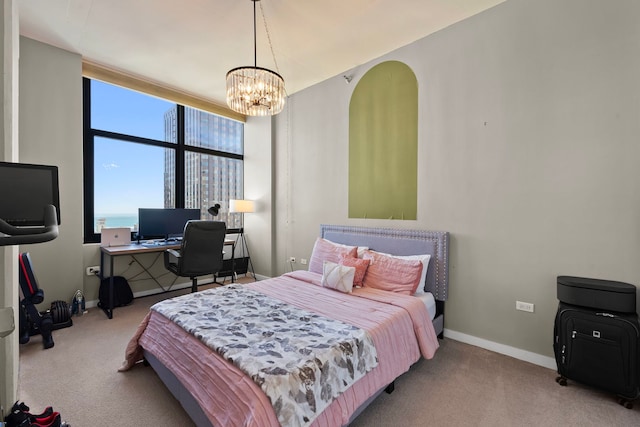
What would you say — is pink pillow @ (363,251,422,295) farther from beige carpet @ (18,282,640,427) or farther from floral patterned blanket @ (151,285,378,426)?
floral patterned blanket @ (151,285,378,426)

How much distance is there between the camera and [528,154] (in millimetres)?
2453

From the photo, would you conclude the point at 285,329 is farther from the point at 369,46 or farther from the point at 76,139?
the point at 76,139

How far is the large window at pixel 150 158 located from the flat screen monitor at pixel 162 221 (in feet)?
1.06

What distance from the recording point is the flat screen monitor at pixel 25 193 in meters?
0.85

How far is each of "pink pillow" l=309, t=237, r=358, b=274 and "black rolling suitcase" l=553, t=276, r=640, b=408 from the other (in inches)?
72.6

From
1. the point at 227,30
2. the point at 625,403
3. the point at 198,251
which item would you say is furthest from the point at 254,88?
the point at 625,403

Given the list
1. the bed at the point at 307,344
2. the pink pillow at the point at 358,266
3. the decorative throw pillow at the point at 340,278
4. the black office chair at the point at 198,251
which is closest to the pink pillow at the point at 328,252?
the bed at the point at 307,344

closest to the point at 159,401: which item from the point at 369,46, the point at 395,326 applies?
the point at 395,326

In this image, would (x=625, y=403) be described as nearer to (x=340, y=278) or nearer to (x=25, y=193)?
(x=340, y=278)

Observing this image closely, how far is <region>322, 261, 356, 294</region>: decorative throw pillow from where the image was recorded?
106 inches

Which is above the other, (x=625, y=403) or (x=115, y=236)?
(x=115, y=236)

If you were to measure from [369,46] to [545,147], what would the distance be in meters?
2.06

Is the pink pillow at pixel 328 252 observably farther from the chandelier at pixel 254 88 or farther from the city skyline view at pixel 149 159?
the city skyline view at pixel 149 159

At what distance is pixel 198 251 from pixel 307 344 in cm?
229
